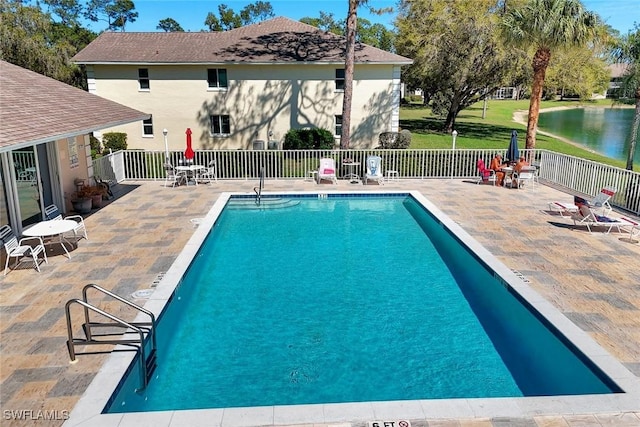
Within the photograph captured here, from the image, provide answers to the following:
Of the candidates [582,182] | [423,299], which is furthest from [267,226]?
[582,182]

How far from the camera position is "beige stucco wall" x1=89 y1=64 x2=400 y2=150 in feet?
79.3

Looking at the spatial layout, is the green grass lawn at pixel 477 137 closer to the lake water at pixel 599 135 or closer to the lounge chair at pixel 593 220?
the lake water at pixel 599 135

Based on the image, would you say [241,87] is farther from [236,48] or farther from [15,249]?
[15,249]

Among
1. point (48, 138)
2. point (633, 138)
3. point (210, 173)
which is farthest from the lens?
point (210, 173)

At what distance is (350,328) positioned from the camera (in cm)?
724

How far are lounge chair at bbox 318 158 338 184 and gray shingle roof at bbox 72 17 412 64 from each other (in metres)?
8.47

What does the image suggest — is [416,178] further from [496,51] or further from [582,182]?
[496,51]

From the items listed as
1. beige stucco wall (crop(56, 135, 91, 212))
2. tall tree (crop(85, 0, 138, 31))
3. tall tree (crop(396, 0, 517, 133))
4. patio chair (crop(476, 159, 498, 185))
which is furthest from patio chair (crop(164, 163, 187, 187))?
tall tree (crop(85, 0, 138, 31))

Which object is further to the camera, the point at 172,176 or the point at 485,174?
the point at 485,174

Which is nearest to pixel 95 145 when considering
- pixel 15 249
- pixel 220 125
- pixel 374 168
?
→ pixel 220 125

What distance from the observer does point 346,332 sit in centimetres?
712

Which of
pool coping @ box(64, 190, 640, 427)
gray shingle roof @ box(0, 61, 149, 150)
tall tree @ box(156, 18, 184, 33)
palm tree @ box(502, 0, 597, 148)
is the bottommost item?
pool coping @ box(64, 190, 640, 427)

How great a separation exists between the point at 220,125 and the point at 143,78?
437cm
